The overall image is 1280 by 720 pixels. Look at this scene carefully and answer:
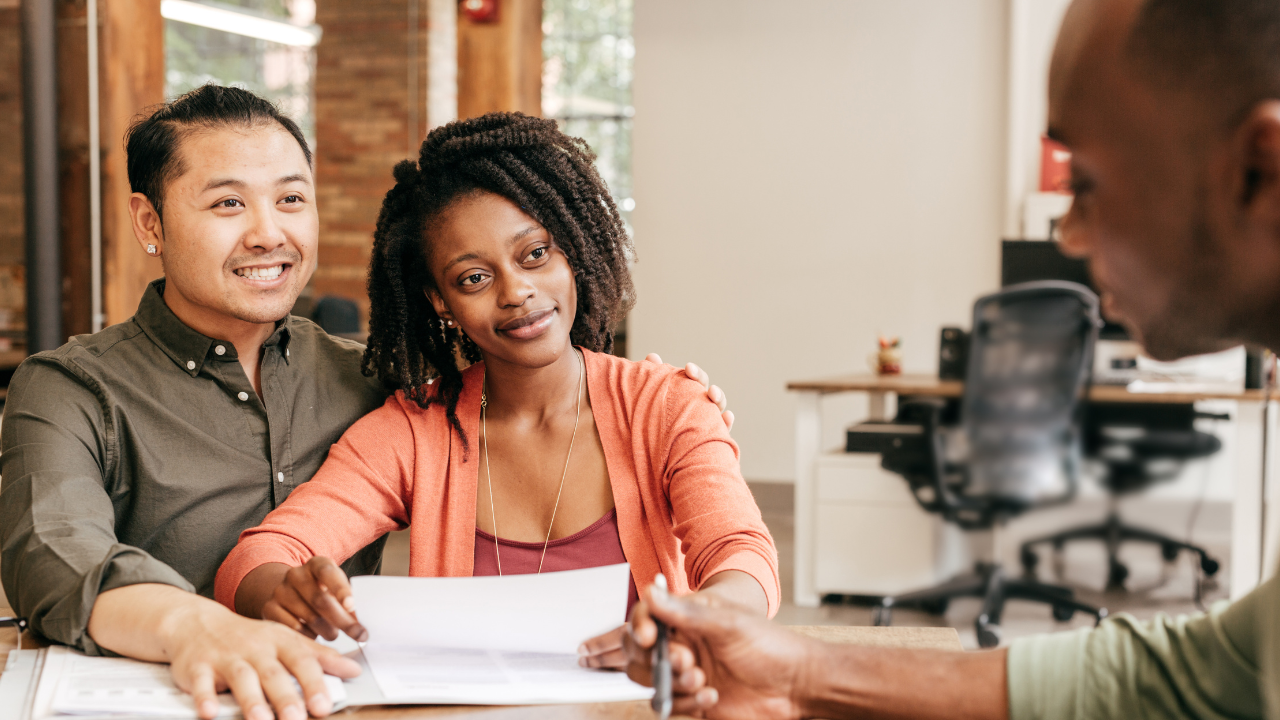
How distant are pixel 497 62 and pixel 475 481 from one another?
4305mm

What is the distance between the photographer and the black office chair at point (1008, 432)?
3.03 meters

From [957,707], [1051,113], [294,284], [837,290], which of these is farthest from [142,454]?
[837,290]

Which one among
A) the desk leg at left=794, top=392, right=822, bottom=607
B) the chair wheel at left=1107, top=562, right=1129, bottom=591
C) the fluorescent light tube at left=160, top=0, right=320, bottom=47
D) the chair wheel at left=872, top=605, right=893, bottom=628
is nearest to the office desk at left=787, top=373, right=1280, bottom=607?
the desk leg at left=794, top=392, right=822, bottom=607

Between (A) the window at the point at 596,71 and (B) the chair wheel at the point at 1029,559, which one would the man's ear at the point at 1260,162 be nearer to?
(B) the chair wheel at the point at 1029,559

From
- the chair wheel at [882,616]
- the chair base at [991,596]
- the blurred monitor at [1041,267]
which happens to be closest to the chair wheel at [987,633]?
the chair base at [991,596]

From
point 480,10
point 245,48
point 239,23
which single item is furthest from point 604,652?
point 245,48

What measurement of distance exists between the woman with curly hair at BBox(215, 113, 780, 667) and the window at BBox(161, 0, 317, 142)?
2.82m

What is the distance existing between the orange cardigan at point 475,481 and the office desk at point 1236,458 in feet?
6.79

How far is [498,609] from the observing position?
Answer: 861mm

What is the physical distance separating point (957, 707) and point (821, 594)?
2894 mm

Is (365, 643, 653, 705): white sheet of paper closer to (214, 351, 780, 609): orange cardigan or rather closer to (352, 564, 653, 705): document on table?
(352, 564, 653, 705): document on table

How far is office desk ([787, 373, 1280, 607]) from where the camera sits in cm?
317

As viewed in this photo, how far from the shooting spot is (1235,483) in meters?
3.27

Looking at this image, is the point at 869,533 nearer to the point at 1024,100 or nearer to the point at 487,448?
the point at 487,448
